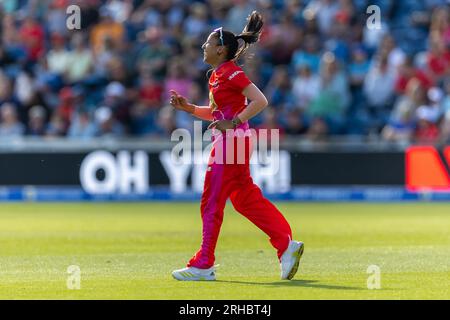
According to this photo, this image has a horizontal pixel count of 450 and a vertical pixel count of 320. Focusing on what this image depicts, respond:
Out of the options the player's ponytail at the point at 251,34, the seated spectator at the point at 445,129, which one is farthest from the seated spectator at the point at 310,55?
the player's ponytail at the point at 251,34

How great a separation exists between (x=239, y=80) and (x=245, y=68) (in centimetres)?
1242

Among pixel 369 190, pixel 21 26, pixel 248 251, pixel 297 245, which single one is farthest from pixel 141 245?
pixel 21 26

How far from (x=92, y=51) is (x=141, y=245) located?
1109 cm

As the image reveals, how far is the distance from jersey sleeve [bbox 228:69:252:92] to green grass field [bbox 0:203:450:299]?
1677 mm

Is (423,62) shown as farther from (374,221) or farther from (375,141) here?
(374,221)

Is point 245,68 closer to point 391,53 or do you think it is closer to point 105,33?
point 391,53

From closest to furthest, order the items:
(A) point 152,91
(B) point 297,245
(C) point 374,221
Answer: (B) point 297,245 → (C) point 374,221 → (A) point 152,91

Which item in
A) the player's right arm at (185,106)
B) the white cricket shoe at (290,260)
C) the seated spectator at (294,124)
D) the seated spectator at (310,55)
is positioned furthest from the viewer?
the seated spectator at (310,55)

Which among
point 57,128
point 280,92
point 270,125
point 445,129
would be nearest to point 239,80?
point 270,125

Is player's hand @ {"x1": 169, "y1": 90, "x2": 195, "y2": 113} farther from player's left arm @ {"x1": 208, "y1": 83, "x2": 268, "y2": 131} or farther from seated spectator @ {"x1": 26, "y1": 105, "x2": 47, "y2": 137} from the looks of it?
seated spectator @ {"x1": 26, "y1": 105, "x2": 47, "y2": 137}

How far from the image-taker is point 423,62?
22.5m

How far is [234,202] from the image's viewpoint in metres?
9.73

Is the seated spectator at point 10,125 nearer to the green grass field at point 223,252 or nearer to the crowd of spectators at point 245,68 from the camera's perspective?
the crowd of spectators at point 245,68

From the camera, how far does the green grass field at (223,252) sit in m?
8.96
